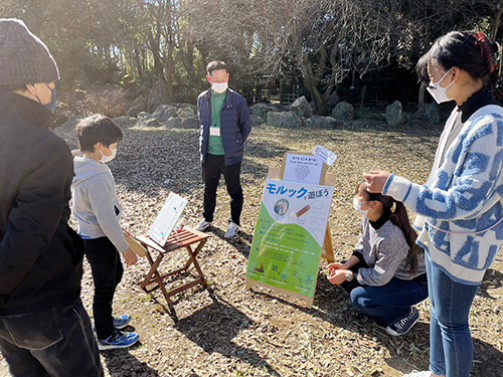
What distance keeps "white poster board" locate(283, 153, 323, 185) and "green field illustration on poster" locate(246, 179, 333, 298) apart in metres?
0.07

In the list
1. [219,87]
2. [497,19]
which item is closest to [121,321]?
[219,87]

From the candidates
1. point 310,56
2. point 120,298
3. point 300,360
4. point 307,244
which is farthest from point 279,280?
point 310,56

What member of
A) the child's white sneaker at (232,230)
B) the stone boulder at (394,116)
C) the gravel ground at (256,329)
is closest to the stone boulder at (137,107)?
the stone boulder at (394,116)

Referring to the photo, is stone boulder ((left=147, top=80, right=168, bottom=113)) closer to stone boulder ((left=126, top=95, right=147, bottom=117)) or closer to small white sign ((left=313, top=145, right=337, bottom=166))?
stone boulder ((left=126, top=95, right=147, bottom=117))

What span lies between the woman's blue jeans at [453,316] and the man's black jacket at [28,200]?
1912 mm

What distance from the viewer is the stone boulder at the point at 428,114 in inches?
618

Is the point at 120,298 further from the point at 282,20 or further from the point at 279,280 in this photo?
the point at 282,20

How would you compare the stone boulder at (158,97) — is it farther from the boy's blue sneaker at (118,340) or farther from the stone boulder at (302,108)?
the boy's blue sneaker at (118,340)

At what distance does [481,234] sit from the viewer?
1.87 metres

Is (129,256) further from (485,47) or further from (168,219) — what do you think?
(485,47)

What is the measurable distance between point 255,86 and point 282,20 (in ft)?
26.8

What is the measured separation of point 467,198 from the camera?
5.70 ft

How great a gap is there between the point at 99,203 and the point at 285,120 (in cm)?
1360

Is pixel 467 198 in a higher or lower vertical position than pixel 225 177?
higher
